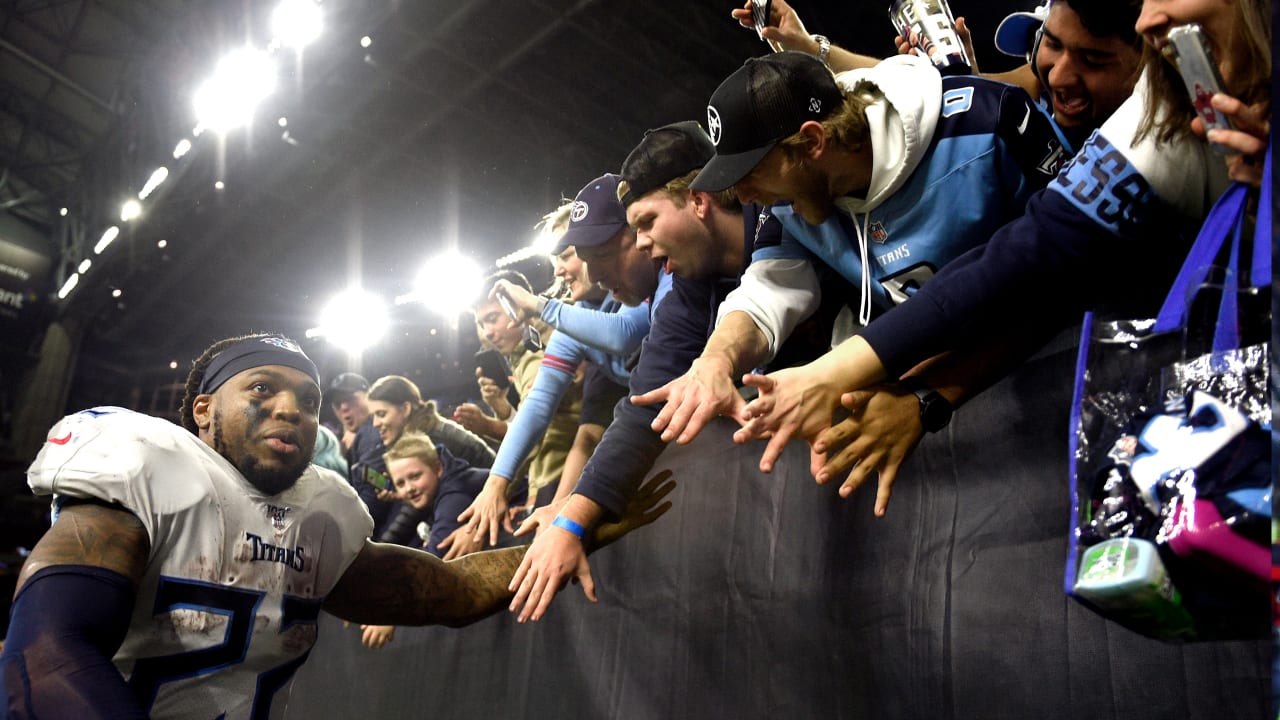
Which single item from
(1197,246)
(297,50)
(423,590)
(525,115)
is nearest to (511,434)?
(423,590)

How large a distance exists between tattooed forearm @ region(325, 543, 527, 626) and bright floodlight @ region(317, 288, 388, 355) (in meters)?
6.27

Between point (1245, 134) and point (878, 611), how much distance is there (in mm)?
1205

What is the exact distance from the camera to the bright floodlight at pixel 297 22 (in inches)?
253

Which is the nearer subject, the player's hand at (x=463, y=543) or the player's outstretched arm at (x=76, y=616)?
the player's outstretched arm at (x=76, y=616)

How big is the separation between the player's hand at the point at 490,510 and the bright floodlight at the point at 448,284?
4066 mm

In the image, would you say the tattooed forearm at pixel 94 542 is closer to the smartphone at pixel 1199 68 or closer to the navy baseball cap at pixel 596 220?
the navy baseball cap at pixel 596 220

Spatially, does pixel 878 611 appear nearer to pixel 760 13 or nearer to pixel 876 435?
pixel 876 435

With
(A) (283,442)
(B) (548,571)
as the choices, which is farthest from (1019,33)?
(A) (283,442)

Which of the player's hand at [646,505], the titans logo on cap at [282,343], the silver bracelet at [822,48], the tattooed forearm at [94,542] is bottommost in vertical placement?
the player's hand at [646,505]

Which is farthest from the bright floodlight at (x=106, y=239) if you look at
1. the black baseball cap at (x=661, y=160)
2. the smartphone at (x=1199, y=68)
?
the smartphone at (x=1199, y=68)

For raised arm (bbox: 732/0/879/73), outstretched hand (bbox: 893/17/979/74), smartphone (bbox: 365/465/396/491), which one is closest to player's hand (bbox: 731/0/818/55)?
raised arm (bbox: 732/0/879/73)

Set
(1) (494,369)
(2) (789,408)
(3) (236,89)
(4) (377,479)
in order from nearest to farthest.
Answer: (2) (789,408), (4) (377,479), (1) (494,369), (3) (236,89)

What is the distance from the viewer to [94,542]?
1.90m

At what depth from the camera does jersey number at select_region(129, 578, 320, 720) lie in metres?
2.02
